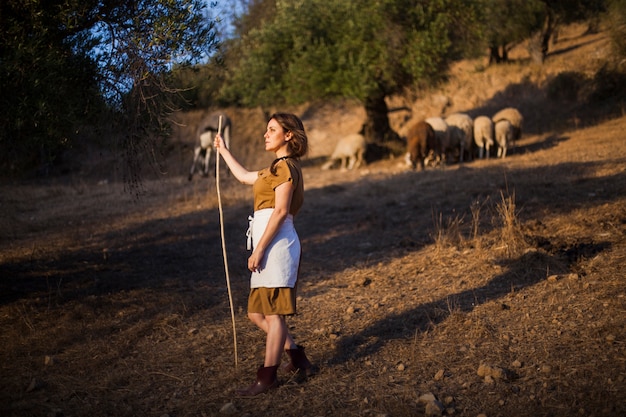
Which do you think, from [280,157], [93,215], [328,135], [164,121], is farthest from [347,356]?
[328,135]

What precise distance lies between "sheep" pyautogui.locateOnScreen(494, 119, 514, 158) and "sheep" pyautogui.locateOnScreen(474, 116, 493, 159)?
0.22 m

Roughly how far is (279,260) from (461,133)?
14.0 m

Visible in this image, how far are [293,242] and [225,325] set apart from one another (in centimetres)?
192

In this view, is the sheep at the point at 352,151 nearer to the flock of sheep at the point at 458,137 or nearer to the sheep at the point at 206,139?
the flock of sheep at the point at 458,137

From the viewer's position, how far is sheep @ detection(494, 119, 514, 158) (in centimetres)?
1588

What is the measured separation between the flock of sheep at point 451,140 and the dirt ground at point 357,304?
3.29m

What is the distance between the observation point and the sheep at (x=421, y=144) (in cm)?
1514

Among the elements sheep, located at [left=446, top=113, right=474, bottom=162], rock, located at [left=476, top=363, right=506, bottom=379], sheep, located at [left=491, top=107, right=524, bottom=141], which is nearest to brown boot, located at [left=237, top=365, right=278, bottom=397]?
rock, located at [left=476, top=363, right=506, bottom=379]

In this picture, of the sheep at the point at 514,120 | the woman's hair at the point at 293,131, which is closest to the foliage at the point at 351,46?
the sheep at the point at 514,120

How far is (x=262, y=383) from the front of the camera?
12.0ft

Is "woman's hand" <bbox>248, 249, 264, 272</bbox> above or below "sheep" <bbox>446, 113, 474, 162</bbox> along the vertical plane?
below

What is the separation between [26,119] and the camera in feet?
16.1

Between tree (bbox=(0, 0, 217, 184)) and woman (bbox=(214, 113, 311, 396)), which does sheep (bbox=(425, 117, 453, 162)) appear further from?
woman (bbox=(214, 113, 311, 396))

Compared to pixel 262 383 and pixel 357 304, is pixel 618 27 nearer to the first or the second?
pixel 357 304
